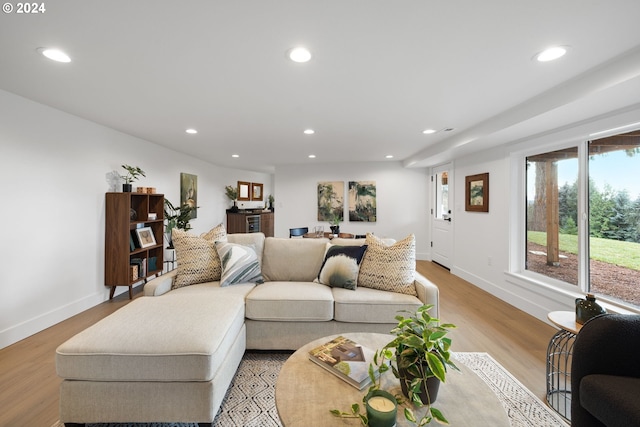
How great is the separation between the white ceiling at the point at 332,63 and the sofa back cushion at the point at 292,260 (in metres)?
1.42

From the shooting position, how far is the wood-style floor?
172cm

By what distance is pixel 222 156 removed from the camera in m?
5.65

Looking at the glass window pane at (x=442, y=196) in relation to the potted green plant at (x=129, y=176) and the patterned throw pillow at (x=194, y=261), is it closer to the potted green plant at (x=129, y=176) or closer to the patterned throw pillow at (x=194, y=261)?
the patterned throw pillow at (x=194, y=261)

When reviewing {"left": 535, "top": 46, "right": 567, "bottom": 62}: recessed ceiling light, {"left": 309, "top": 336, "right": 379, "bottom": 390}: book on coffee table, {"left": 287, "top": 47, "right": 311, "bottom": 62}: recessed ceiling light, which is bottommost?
{"left": 309, "top": 336, "right": 379, "bottom": 390}: book on coffee table

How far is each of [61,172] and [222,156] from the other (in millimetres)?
2899

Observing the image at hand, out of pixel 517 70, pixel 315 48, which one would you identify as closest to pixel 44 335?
pixel 315 48

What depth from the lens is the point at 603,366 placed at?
127 cm

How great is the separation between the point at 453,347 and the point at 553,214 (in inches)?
80.3

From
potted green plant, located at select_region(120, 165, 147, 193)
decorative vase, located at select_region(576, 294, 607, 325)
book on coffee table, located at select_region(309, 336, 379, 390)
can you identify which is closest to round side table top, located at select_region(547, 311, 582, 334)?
decorative vase, located at select_region(576, 294, 607, 325)

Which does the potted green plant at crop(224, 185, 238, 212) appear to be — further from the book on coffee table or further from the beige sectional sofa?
the book on coffee table

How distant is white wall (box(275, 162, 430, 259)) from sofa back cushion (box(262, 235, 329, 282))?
3697 millimetres

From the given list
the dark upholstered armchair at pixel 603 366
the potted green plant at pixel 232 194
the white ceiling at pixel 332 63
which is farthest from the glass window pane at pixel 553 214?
the potted green plant at pixel 232 194

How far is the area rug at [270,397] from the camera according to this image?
1597 mm

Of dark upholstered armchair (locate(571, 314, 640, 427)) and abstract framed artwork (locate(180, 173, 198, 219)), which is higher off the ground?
abstract framed artwork (locate(180, 173, 198, 219))
